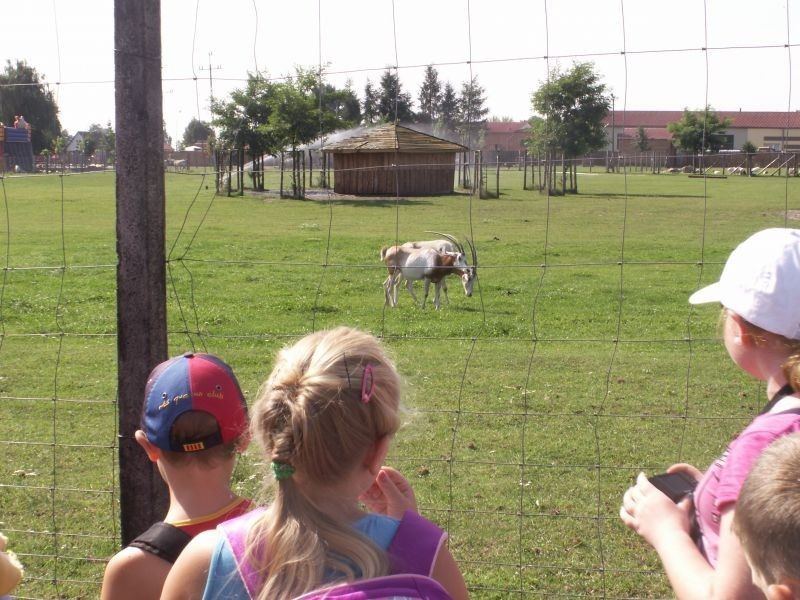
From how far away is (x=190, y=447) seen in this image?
7.25ft

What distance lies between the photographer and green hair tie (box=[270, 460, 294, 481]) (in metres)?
1.71

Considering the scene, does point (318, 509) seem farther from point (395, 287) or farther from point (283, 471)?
point (395, 287)

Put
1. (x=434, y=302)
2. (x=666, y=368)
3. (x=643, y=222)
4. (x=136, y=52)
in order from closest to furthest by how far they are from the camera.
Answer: (x=136, y=52) → (x=666, y=368) → (x=434, y=302) → (x=643, y=222)

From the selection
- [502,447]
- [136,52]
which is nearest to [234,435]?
[136,52]

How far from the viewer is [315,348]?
1.80 meters

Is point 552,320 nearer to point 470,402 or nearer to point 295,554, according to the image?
point 470,402

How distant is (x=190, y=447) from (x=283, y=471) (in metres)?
0.58

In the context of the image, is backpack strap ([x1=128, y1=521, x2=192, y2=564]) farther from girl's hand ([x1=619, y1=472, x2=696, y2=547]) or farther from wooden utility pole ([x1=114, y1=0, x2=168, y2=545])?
wooden utility pole ([x1=114, y1=0, x2=168, y2=545])

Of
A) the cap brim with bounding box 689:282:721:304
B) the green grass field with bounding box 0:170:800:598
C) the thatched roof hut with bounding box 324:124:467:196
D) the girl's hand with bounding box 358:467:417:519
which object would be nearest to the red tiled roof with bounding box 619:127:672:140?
the green grass field with bounding box 0:170:800:598

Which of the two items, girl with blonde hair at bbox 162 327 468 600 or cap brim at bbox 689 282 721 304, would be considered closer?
girl with blonde hair at bbox 162 327 468 600

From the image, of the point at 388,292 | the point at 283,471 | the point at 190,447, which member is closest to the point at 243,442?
the point at 190,447

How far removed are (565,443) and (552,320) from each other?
487cm

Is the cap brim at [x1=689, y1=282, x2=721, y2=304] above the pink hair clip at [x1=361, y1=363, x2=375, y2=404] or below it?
above

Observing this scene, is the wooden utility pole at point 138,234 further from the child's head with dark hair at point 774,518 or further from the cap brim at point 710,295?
the child's head with dark hair at point 774,518
